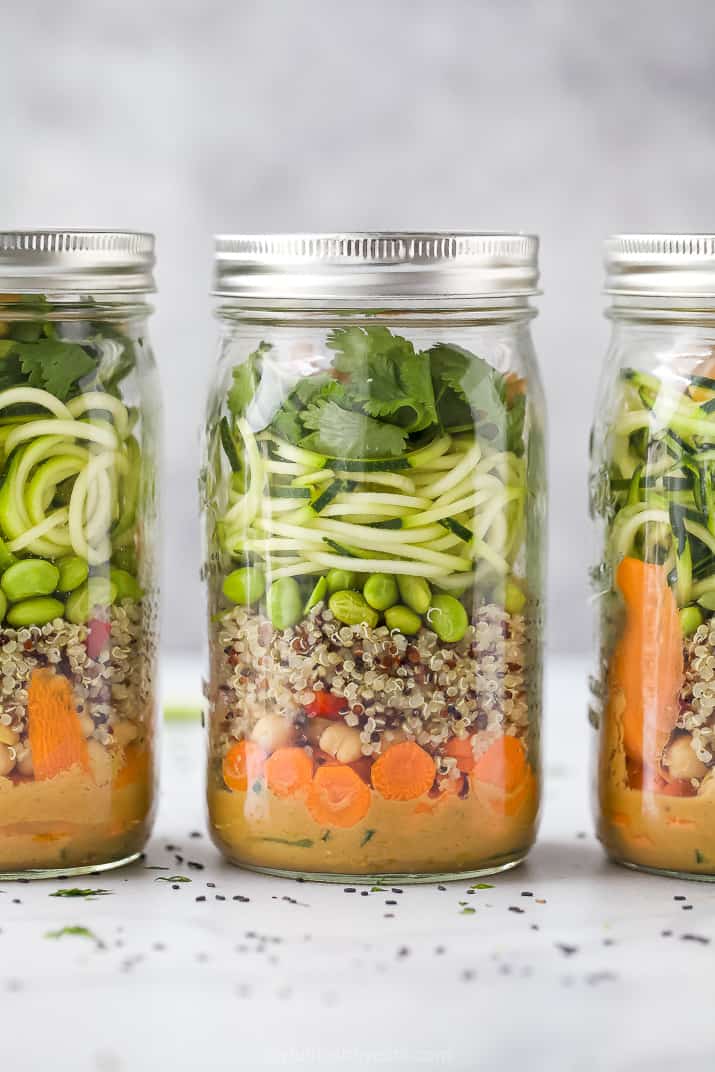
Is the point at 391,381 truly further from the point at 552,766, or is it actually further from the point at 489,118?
the point at 489,118

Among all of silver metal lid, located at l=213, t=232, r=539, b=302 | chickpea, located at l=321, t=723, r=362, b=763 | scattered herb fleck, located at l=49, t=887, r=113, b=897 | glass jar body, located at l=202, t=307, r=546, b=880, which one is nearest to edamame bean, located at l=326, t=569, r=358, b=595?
glass jar body, located at l=202, t=307, r=546, b=880

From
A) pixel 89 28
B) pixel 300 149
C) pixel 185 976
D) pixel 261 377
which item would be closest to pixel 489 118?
pixel 300 149

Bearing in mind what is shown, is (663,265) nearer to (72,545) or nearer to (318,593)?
(318,593)

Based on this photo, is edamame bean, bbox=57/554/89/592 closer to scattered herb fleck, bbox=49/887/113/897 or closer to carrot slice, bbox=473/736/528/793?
scattered herb fleck, bbox=49/887/113/897

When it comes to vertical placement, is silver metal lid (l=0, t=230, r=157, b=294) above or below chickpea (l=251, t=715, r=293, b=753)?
above

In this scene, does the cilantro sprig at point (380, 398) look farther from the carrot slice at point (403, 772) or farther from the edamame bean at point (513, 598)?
the carrot slice at point (403, 772)

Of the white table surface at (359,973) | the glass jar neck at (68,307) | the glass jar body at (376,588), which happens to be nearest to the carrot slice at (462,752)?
the glass jar body at (376,588)
